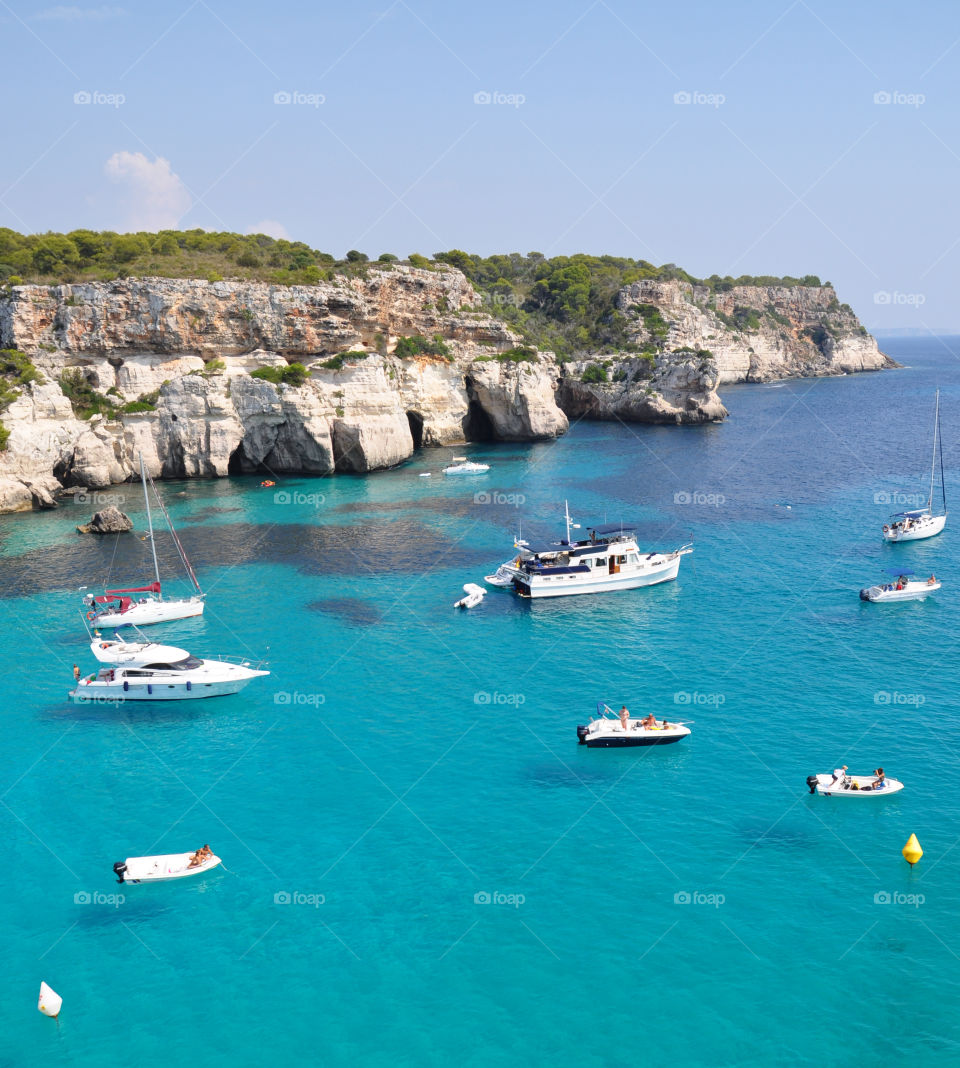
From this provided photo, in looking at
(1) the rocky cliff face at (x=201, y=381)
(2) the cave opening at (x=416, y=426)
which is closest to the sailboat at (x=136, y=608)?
(1) the rocky cliff face at (x=201, y=381)

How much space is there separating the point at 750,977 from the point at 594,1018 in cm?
444

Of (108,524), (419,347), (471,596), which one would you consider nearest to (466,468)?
(419,347)

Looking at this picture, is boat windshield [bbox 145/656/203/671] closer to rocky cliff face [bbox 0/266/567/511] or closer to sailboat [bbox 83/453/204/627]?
sailboat [bbox 83/453/204/627]

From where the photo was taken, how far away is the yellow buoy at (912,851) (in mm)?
26516

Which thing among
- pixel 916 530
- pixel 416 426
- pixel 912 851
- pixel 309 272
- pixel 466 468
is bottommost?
pixel 912 851

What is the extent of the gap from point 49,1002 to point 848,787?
84.2ft

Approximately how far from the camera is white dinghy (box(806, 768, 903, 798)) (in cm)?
3008

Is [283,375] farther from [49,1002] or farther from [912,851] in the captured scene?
[912,851]

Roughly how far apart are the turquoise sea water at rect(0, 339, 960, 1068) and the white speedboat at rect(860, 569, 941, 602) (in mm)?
993

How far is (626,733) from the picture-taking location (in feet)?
111

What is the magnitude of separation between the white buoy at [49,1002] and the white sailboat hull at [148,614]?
27643 mm

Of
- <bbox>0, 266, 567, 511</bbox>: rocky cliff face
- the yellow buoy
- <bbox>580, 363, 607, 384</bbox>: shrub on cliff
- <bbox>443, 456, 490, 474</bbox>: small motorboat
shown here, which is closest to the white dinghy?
the yellow buoy

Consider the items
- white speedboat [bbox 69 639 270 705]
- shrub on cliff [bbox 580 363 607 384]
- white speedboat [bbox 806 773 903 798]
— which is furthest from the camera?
shrub on cliff [bbox 580 363 607 384]

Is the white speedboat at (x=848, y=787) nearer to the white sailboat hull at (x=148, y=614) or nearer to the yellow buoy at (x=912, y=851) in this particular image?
the yellow buoy at (x=912, y=851)
